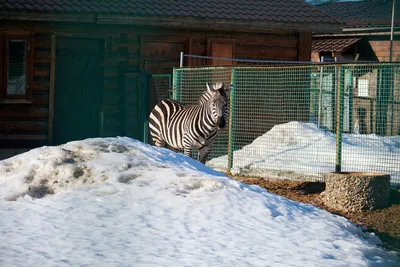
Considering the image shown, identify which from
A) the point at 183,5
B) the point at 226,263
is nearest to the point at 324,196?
the point at 226,263

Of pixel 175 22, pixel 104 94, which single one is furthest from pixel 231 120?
pixel 104 94

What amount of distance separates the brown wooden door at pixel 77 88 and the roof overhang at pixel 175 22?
3.18 ft

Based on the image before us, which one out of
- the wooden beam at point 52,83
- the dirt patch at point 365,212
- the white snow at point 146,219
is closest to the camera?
the white snow at point 146,219

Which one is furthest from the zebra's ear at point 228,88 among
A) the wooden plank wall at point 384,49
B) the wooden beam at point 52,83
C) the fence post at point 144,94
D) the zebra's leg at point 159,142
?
the wooden plank wall at point 384,49

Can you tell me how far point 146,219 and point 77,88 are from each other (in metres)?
11.5

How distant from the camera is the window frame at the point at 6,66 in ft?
54.3

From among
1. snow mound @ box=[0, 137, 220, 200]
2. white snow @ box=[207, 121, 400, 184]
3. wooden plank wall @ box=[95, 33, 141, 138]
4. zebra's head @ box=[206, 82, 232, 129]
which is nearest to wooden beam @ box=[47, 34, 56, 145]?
wooden plank wall @ box=[95, 33, 141, 138]

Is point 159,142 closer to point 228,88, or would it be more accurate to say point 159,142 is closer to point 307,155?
point 228,88

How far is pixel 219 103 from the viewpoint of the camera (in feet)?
42.4

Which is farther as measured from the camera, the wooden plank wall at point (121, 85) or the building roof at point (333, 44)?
the building roof at point (333, 44)

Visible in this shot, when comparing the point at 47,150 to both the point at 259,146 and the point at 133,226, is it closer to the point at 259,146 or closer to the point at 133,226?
the point at 133,226

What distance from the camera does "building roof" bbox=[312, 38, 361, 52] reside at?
→ 26.8 m

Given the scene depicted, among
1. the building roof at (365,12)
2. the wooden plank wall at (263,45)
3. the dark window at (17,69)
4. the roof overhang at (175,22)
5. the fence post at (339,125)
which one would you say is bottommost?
the fence post at (339,125)

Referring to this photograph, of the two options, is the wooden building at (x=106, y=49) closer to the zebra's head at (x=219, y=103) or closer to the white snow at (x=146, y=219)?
the zebra's head at (x=219, y=103)
